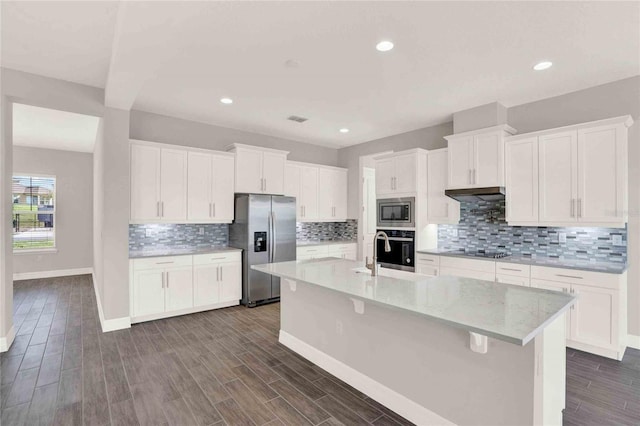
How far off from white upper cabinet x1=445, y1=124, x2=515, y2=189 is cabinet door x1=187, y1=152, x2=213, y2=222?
11.5ft

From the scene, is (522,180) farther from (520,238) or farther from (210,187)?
(210,187)

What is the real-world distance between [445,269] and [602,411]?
2.13 meters

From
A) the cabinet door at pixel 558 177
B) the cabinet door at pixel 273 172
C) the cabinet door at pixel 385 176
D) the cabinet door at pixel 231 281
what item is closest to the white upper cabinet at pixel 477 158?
the cabinet door at pixel 558 177

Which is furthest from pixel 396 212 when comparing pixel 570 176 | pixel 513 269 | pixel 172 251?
pixel 172 251

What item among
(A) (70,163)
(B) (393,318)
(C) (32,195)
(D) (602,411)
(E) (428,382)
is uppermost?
(A) (70,163)

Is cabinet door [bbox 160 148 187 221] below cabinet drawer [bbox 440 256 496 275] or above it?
above

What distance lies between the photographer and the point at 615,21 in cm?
245

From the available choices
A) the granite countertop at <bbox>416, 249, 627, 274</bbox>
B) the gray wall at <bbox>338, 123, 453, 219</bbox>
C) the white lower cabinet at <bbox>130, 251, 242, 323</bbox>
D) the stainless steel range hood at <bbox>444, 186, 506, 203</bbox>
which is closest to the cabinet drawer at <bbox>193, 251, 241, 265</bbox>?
the white lower cabinet at <bbox>130, 251, 242, 323</bbox>

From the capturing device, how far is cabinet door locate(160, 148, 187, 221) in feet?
14.7

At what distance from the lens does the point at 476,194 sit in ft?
13.6

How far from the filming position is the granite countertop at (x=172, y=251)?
14.4 feet

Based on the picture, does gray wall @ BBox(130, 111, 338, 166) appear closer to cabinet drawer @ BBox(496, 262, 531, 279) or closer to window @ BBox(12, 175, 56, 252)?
cabinet drawer @ BBox(496, 262, 531, 279)

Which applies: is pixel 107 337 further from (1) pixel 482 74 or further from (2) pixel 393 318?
(1) pixel 482 74

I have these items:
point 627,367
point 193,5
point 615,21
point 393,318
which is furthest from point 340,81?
point 627,367
